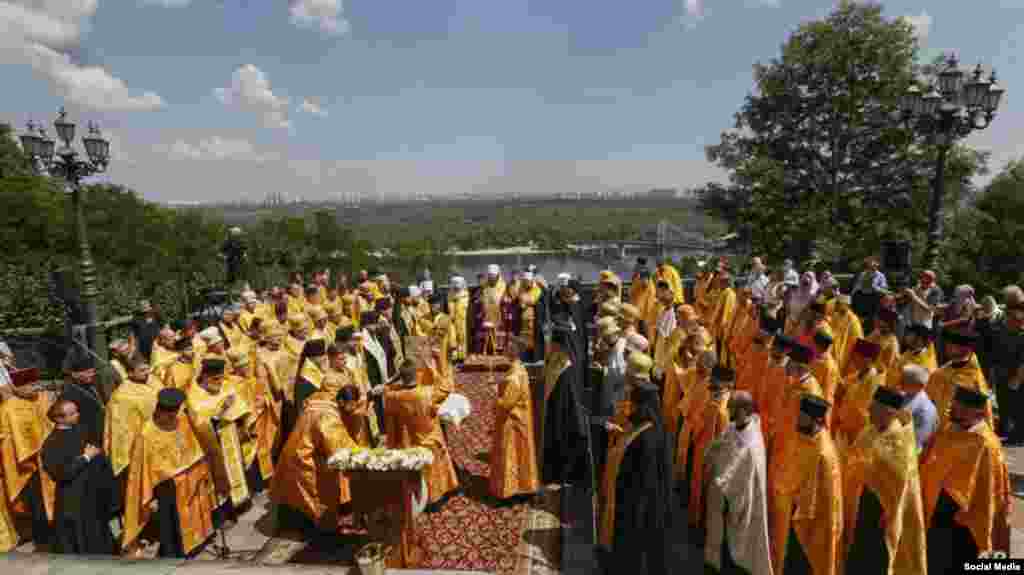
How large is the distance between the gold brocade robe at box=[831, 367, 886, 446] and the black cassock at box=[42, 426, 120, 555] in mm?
7284

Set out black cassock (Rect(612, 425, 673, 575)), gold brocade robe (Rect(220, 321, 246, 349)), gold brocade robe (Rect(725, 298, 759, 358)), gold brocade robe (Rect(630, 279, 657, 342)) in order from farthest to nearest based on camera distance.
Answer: gold brocade robe (Rect(630, 279, 657, 342)) < gold brocade robe (Rect(220, 321, 246, 349)) < gold brocade robe (Rect(725, 298, 759, 358)) < black cassock (Rect(612, 425, 673, 575))

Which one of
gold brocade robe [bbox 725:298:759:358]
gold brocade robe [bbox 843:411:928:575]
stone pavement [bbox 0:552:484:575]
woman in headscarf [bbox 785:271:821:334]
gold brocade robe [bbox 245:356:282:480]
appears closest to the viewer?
stone pavement [bbox 0:552:484:575]

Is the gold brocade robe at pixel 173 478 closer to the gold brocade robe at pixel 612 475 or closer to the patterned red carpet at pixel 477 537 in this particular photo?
the patterned red carpet at pixel 477 537

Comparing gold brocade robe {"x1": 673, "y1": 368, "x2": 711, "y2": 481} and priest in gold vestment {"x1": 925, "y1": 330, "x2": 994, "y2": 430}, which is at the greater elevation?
priest in gold vestment {"x1": 925, "y1": 330, "x2": 994, "y2": 430}

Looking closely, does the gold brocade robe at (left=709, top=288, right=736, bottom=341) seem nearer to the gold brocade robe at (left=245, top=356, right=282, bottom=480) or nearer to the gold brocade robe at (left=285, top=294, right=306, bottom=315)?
the gold brocade robe at (left=245, top=356, right=282, bottom=480)

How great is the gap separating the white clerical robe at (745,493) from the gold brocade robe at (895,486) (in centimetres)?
68

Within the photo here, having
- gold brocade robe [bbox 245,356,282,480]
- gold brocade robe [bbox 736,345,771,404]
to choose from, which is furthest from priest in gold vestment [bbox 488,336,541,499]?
gold brocade robe [bbox 245,356,282,480]

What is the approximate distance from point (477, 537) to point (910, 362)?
5.25 m

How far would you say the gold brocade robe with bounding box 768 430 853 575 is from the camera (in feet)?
13.2

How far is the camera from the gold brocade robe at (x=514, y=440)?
6375 millimetres

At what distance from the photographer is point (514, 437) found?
21.0ft

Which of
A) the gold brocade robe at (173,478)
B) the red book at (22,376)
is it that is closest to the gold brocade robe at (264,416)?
the gold brocade robe at (173,478)

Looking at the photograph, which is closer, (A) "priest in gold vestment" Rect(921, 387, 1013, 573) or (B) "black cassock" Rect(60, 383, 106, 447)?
(A) "priest in gold vestment" Rect(921, 387, 1013, 573)

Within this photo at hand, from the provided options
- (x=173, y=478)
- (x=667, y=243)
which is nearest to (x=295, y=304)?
(x=173, y=478)
